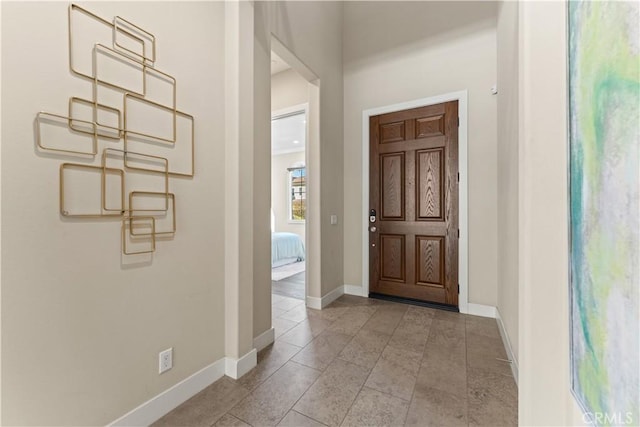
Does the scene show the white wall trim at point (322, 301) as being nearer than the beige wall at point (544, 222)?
No

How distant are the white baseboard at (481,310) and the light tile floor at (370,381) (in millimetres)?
110

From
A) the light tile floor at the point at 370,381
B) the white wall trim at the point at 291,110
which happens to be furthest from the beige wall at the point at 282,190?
the light tile floor at the point at 370,381

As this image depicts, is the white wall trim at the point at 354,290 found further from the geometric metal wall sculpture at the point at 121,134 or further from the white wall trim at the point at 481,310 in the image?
the geometric metal wall sculpture at the point at 121,134

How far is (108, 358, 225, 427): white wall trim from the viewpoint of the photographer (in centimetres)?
Answer: 128

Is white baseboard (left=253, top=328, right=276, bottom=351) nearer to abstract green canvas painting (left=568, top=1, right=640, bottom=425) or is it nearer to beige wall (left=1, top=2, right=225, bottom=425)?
beige wall (left=1, top=2, right=225, bottom=425)

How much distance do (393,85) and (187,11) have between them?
2447 millimetres

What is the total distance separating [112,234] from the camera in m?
1.22

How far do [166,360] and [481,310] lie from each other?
287cm

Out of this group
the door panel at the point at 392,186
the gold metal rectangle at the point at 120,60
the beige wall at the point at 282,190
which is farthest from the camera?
the beige wall at the point at 282,190

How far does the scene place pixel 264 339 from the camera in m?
2.13

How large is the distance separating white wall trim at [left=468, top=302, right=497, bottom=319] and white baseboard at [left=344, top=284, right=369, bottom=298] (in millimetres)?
1177

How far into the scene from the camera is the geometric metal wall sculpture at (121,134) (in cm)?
109

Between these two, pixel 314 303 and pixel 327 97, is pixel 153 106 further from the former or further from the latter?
pixel 314 303

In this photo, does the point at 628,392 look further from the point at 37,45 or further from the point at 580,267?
the point at 37,45
